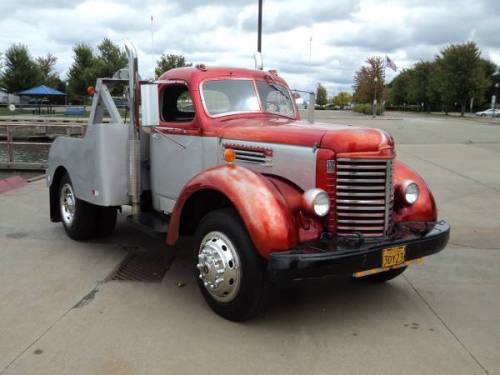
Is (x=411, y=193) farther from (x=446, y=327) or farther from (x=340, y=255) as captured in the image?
(x=340, y=255)

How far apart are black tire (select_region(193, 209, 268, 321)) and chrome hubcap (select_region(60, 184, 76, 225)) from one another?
277 centimetres

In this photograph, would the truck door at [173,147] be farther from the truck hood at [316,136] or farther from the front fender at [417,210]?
the front fender at [417,210]

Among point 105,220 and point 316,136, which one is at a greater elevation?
point 316,136

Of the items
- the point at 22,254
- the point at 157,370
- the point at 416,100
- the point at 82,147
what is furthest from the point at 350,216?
the point at 416,100

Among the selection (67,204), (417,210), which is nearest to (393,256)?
(417,210)

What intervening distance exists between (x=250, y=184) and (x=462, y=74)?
5695cm

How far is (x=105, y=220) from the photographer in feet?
20.5

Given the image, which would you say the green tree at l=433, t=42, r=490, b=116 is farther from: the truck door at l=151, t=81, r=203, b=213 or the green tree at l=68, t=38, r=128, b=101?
the truck door at l=151, t=81, r=203, b=213

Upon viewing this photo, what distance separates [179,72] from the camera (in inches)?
209

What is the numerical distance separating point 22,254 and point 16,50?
178 ft

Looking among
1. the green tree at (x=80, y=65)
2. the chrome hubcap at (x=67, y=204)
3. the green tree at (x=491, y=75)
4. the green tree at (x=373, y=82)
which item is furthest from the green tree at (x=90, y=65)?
the green tree at (x=491, y=75)

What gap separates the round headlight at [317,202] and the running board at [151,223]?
5.65 ft

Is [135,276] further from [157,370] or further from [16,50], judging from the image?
[16,50]

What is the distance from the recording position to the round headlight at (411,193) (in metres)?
4.40
